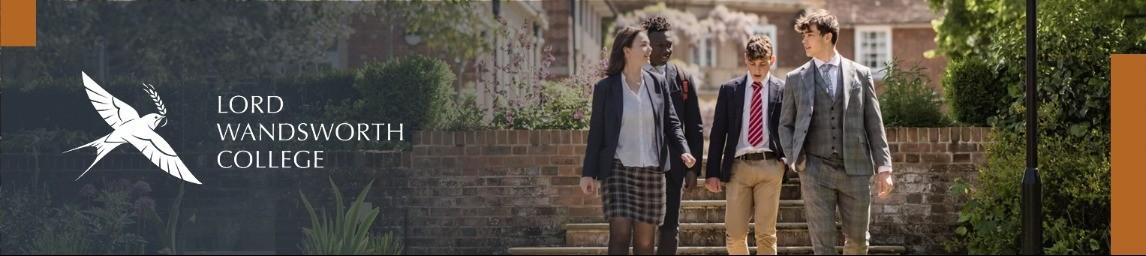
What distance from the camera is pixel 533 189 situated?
11008mm

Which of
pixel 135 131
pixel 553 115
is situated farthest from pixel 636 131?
pixel 135 131

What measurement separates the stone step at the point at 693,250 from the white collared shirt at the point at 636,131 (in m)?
2.13

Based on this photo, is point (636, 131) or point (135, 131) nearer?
point (636, 131)

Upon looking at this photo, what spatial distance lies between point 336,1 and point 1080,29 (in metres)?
9.91

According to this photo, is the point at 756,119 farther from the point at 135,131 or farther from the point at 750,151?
the point at 135,131

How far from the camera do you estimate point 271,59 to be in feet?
54.9

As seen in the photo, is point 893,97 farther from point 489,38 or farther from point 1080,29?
point 489,38

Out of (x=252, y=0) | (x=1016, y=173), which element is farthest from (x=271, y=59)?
(x=1016, y=173)

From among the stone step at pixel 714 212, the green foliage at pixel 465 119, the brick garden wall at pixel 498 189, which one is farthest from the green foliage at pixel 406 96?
the stone step at pixel 714 212

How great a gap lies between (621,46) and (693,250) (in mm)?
2410

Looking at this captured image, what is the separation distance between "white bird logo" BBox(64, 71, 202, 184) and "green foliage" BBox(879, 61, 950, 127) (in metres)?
5.54

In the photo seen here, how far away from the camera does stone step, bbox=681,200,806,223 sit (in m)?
10.5

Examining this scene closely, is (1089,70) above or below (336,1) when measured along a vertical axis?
below

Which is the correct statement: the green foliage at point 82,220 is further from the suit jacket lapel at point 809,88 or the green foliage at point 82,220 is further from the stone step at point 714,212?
the suit jacket lapel at point 809,88
